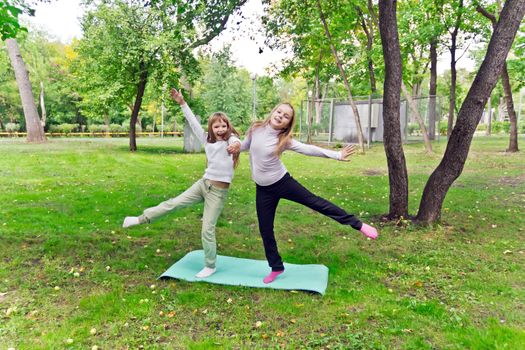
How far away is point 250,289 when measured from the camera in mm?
4590

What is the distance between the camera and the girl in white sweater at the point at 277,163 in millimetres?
4484

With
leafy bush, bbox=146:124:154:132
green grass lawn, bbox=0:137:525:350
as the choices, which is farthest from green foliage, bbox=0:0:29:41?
leafy bush, bbox=146:124:154:132

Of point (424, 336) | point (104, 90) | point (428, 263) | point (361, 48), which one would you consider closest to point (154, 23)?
point (104, 90)

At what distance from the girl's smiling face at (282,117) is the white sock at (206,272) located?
73.9 inches

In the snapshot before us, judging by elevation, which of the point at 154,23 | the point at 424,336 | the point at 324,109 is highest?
the point at 154,23

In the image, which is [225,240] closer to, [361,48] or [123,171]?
[123,171]

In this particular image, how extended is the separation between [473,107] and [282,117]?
3.35 m

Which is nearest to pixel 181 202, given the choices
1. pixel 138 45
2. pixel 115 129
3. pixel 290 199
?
pixel 290 199

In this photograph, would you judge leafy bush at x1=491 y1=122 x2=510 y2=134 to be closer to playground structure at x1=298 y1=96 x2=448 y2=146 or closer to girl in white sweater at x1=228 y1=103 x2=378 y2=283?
playground structure at x1=298 y1=96 x2=448 y2=146

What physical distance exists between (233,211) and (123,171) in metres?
5.76

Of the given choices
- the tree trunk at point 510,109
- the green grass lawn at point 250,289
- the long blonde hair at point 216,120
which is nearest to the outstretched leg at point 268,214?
the green grass lawn at point 250,289

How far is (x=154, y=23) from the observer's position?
56.1 ft

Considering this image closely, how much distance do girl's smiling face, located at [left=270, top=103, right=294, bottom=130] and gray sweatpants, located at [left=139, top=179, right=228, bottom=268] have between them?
0.98m

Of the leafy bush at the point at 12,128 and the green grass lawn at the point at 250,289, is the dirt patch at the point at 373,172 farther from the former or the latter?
the leafy bush at the point at 12,128
